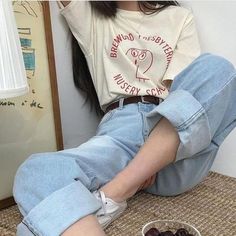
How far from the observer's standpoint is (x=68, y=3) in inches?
39.9

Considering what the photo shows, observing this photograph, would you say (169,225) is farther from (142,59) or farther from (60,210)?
(142,59)

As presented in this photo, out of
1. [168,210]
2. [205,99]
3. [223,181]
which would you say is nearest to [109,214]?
[168,210]

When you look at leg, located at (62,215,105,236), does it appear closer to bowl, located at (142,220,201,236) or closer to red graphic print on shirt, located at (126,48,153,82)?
bowl, located at (142,220,201,236)

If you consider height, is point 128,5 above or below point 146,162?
above

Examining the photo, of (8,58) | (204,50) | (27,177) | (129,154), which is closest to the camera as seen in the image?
(8,58)

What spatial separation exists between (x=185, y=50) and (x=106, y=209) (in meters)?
0.46

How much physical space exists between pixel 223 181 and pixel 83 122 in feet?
1.38

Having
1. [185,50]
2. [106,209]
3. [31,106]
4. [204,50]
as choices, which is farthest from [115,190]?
[204,50]

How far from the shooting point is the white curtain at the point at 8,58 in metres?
0.61

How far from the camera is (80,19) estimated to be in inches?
40.5

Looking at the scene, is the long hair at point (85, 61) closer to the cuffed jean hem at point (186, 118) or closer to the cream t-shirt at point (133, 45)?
the cream t-shirt at point (133, 45)

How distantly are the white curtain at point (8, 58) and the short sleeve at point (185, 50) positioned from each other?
462 mm

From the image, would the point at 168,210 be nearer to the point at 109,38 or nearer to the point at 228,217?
the point at 228,217

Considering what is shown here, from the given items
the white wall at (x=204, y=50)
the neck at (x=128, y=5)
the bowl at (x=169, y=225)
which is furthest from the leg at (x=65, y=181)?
the neck at (x=128, y=5)
